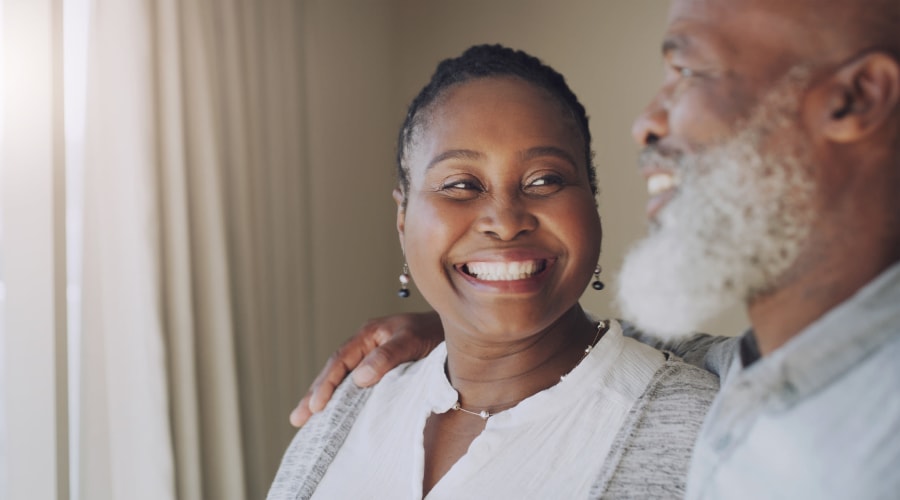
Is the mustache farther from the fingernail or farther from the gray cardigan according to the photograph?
the fingernail

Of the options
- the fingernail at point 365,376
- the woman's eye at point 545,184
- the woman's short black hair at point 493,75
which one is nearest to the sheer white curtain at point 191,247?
the fingernail at point 365,376

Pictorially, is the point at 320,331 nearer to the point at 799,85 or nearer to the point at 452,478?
the point at 452,478

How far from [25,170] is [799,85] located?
1.65 meters

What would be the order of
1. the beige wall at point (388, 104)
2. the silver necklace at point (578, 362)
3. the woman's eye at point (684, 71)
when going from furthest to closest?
the beige wall at point (388, 104) < the silver necklace at point (578, 362) < the woman's eye at point (684, 71)

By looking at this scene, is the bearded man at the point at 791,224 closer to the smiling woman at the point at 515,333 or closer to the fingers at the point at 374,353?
the smiling woman at the point at 515,333

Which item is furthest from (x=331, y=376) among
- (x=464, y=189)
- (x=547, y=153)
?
(x=547, y=153)

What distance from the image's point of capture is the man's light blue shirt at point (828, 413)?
0.60 metres

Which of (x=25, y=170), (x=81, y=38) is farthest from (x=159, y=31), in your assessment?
(x=25, y=170)

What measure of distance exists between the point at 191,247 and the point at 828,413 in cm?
189

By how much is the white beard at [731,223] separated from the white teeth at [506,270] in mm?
498

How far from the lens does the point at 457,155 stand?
1.35 metres

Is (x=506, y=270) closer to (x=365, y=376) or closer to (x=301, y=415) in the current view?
(x=365, y=376)

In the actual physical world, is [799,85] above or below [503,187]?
above

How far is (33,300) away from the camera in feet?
5.75
